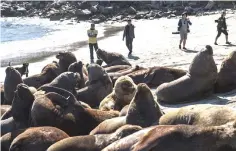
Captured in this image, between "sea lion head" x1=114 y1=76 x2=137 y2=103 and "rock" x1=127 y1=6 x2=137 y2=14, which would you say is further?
"rock" x1=127 y1=6 x2=137 y2=14

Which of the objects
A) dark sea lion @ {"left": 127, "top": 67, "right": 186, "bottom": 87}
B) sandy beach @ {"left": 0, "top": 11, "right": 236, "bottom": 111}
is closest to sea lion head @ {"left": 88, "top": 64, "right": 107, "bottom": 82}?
dark sea lion @ {"left": 127, "top": 67, "right": 186, "bottom": 87}

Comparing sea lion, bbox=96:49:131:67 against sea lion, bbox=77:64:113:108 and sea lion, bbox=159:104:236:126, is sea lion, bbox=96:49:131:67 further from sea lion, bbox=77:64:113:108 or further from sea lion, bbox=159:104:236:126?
sea lion, bbox=159:104:236:126

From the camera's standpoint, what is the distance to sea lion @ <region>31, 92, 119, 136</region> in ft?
26.8

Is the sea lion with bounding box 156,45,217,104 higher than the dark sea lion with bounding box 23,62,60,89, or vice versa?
the sea lion with bounding box 156,45,217,104

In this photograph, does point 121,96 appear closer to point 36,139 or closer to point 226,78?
point 226,78

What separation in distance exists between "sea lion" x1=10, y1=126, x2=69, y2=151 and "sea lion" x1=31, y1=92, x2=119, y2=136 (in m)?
0.72

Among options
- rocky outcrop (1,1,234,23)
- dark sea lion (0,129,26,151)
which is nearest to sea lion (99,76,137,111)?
dark sea lion (0,129,26,151)

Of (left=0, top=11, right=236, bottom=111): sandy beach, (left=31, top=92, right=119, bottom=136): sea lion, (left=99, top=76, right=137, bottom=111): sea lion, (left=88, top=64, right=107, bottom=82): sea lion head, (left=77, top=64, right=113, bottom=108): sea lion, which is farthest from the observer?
(left=0, top=11, right=236, bottom=111): sandy beach

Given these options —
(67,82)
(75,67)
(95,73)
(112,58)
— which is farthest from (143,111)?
(112,58)

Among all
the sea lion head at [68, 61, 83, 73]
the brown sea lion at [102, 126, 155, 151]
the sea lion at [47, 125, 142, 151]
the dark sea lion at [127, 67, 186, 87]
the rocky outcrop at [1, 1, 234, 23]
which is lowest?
the rocky outcrop at [1, 1, 234, 23]

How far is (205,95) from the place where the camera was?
414 inches

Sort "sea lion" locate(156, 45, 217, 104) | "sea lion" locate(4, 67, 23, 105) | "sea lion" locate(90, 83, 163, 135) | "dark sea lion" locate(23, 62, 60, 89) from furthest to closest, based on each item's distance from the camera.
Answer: "dark sea lion" locate(23, 62, 60, 89), "sea lion" locate(4, 67, 23, 105), "sea lion" locate(156, 45, 217, 104), "sea lion" locate(90, 83, 163, 135)

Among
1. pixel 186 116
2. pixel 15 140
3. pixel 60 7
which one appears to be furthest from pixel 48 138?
pixel 60 7

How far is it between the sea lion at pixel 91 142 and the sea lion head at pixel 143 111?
32.2 inches
